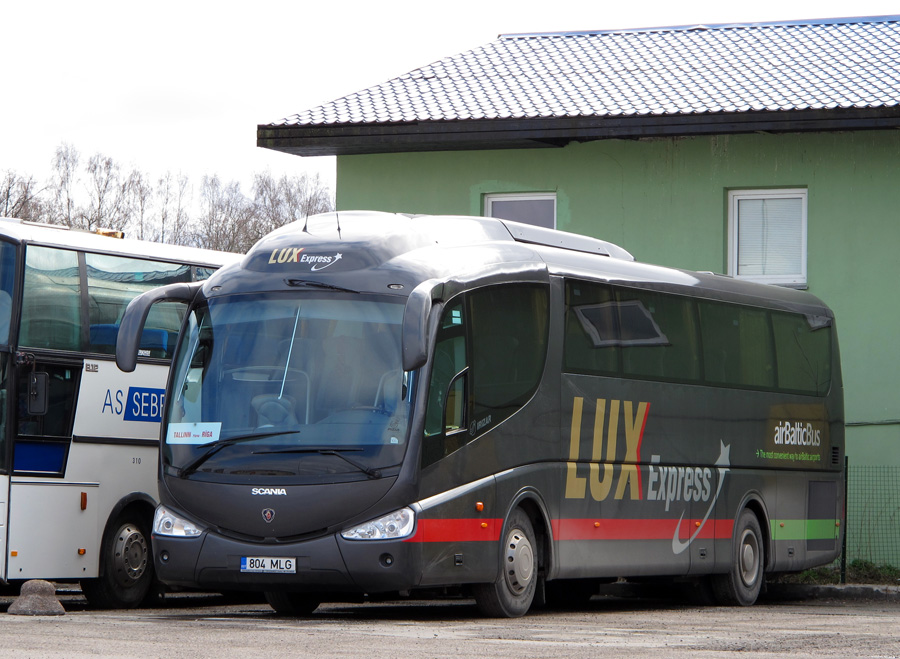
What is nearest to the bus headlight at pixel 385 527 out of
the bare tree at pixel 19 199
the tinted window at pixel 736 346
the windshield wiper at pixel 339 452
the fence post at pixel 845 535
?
the windshield wiper at pixel 339 452

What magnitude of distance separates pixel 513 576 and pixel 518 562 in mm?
136

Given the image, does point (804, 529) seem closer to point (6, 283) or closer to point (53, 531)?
point (53, 531)

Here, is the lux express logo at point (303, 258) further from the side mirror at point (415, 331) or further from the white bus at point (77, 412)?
the white bus at point (77, 412)

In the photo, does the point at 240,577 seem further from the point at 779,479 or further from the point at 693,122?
the point at 693,122

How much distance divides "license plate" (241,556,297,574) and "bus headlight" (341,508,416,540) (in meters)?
0.45

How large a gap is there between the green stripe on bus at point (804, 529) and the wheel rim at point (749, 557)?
0.38 meters

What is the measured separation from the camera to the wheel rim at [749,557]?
1670cm

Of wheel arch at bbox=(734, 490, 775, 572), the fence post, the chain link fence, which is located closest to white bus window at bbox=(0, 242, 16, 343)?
wheel arch at bbox=(734, 490, 775, 572)

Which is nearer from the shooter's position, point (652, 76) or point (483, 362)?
point (483, 362)

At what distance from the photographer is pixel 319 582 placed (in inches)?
465

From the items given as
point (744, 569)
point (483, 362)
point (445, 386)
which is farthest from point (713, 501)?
point (445, 386)

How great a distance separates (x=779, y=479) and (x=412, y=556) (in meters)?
6.86

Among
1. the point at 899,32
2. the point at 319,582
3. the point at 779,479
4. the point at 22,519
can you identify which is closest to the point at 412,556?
the point at 319,582

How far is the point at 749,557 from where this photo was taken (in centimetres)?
1689
